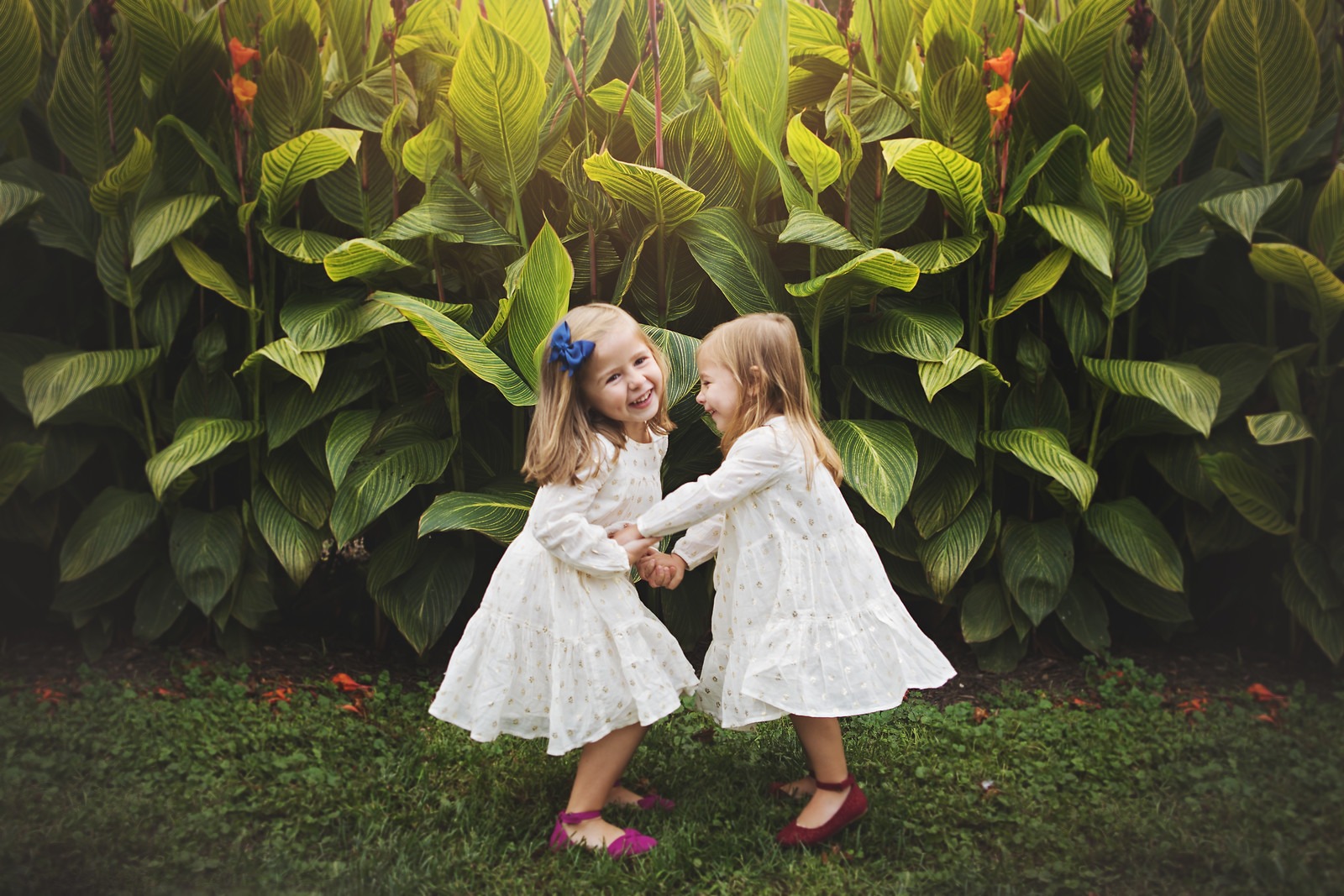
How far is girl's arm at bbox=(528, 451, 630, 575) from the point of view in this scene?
5.94ft

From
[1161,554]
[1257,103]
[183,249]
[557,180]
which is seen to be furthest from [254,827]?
[1257,103]

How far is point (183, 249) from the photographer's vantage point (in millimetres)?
2490

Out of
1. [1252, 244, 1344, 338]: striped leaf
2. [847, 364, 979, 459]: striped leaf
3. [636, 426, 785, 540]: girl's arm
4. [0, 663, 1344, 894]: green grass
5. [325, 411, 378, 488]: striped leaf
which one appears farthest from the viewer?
[847, 364, 979, 459]: striped leaf

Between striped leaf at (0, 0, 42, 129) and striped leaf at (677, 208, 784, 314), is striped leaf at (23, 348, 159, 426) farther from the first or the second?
striped leaf at (677, 208, 784, 314)

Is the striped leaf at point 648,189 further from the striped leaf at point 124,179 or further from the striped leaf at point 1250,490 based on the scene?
the striped leaf at point 1250,490

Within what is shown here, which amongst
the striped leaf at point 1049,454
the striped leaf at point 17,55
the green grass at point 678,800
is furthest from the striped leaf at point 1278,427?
the striped leaf at point 17,55

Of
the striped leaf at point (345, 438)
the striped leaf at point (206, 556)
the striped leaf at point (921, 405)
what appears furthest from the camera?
the striped leaf at point (206, 556)

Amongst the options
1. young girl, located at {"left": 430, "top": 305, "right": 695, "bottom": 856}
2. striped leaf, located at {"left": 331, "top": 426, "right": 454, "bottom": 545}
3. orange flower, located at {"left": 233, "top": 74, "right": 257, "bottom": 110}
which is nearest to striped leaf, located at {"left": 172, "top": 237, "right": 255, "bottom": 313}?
orange flower, located at {"left": 233, "top": 74, "right": 257, "bottom": 110}

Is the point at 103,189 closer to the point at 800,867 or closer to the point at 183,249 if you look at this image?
the point at 183,249

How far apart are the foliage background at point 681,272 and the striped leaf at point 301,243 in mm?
10

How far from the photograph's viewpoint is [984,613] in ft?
8.70

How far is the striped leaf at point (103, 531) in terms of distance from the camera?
262 centimetres

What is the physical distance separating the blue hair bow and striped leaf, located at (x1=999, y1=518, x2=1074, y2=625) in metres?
1.34

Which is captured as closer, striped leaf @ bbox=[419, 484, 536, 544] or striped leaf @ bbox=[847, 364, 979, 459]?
striped leaf @ bbox=[419, 484, 536, 544]
